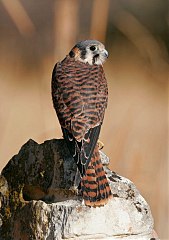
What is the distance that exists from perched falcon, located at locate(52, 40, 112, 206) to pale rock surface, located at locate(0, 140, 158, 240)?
39mm

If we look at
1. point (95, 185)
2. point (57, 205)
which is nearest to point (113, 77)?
point (95, 185)

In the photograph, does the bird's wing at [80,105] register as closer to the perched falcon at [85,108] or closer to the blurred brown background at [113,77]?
the perched falcon at [85,108]

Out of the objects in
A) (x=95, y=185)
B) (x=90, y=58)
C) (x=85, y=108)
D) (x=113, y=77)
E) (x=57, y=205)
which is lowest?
(x=57, y=205)

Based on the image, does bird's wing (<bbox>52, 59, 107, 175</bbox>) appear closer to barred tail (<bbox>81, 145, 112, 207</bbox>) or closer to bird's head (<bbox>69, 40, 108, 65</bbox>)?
barred tail (<bbox>81, 145, 112, 207</bbox>)

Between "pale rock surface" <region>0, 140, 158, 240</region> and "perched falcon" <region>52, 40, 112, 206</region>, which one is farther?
"perched falcon" <region>52, 40, 112, 206</region>

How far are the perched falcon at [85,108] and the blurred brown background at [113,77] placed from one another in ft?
1.14

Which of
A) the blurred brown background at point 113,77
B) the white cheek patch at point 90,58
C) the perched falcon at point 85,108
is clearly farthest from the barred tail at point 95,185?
the blurred brown background at point 113,77

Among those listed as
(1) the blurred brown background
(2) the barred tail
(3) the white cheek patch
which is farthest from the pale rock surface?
(1) the blurred brown background

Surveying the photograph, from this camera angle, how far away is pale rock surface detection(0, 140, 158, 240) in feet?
11.7

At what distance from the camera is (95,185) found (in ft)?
12.6

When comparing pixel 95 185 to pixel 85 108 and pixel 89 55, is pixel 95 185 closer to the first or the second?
pixel 85 108

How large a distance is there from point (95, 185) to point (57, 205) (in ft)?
0.86

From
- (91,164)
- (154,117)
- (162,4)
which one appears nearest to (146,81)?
(154,117)

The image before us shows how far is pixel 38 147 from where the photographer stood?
12.7 ft
